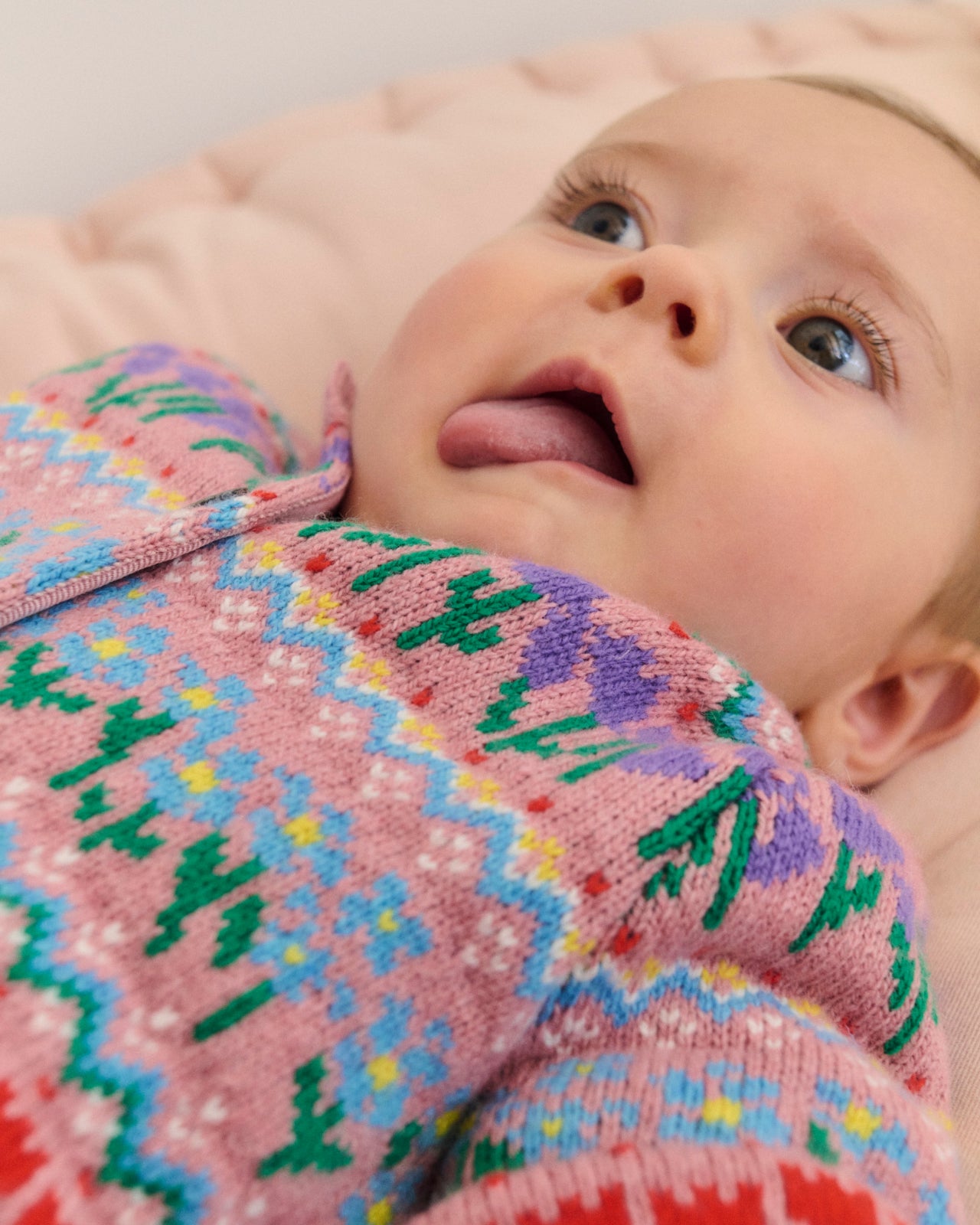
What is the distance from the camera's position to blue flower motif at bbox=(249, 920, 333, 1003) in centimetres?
48

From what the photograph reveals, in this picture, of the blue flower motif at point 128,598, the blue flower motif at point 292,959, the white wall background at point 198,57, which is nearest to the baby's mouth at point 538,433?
the blue flower motif at point 128,598

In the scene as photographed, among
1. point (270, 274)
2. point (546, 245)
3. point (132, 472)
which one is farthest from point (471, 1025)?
point (270, 274)

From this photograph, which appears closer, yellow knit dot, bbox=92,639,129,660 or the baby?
the baby

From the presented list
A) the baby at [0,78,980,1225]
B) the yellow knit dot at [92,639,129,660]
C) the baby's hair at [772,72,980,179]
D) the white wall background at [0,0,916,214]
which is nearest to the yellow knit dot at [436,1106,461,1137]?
the baby at [0,78,980,1225]

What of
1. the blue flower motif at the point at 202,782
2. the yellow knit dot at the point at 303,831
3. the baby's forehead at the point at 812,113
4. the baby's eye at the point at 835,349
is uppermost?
the baby's forehead at the point at 812,113

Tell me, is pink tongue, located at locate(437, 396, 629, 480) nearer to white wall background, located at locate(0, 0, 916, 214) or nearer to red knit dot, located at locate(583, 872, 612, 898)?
red knit dot, located at locate(583, 872, 612, 898)

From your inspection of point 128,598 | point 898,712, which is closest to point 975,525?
point 898,712

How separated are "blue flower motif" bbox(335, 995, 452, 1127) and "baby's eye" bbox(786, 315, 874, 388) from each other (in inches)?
20.2

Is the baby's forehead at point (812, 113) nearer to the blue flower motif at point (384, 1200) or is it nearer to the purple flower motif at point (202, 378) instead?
the purple flower motif at point (202, 378)

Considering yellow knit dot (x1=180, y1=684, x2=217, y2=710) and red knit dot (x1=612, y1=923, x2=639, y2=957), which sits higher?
red knit dot (x1=612, y1=923, x2=639, y2=957)

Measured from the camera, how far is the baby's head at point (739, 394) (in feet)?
2.12

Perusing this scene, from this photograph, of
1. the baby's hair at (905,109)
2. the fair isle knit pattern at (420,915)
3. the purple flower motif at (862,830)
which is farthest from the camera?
the baby's hair at (905,109)

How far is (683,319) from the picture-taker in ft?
2.20

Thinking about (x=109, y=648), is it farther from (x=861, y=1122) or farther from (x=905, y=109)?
(x=905, y=109)
